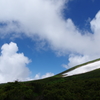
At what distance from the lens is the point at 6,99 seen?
18.2m

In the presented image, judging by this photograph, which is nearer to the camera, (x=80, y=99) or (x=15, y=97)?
(x=80, y=99)

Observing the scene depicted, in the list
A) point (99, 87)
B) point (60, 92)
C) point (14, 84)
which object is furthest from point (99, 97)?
point (14, 84)

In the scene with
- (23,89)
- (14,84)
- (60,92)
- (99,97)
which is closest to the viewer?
(99,97)

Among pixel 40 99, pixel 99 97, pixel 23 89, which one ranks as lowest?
pixel 99 97

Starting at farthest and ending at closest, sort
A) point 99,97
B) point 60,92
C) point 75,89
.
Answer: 1. point 75,89
2. point 60,92
3. point 99,97

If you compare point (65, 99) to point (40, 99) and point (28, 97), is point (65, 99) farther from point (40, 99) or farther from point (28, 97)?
point (28, 97)

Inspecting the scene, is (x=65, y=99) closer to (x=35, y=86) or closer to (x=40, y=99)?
(x=40, y=99)

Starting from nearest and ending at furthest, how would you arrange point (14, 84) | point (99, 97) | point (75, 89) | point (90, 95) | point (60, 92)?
point (99, 97), point (90, 95), point (60, 92), point (75, 89), point (14, 84)

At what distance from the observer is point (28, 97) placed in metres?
18.4

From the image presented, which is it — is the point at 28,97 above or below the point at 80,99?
above

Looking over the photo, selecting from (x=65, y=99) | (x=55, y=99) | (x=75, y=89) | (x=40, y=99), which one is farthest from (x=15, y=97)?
(x=75, y=89)

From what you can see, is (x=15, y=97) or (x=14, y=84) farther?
(x=14, y=84)

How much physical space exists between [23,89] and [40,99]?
229 inches

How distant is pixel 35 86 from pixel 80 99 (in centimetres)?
1194
